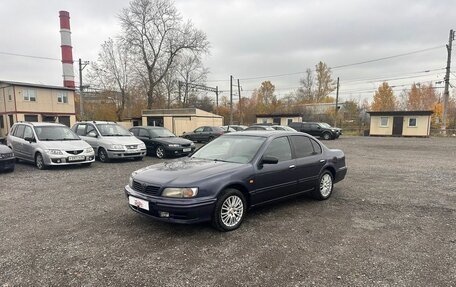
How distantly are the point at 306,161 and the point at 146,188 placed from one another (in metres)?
2.96

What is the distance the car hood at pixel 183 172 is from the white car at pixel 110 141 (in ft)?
22.4

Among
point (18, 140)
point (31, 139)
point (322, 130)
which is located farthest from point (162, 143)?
point (322, 130)

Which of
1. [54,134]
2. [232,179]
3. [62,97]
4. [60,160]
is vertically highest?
[62,97]

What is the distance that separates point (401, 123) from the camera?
29031mm

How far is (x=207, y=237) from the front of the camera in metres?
3.86

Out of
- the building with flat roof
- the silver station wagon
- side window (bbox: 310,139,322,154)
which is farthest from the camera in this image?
the building with flat roof

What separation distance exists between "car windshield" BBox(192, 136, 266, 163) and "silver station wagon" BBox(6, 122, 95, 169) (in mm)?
6015

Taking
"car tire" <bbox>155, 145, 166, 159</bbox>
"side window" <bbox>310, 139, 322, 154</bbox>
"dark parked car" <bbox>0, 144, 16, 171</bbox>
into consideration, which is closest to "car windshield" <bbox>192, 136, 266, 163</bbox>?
"side window" <bbox>310, 139, 322, 154</bbox>

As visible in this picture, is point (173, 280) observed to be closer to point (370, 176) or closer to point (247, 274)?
point (247, 274)

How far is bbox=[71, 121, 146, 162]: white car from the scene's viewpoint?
421 inches

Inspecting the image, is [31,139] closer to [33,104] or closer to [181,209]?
[181,209]

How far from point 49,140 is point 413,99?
59.6 m

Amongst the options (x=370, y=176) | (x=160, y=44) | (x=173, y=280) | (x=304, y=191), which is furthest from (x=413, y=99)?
(x=173, y=280)

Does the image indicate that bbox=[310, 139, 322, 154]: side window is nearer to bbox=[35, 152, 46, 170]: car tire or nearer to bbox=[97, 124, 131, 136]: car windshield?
bbox=[35, 152, 46, 170]: car tire
